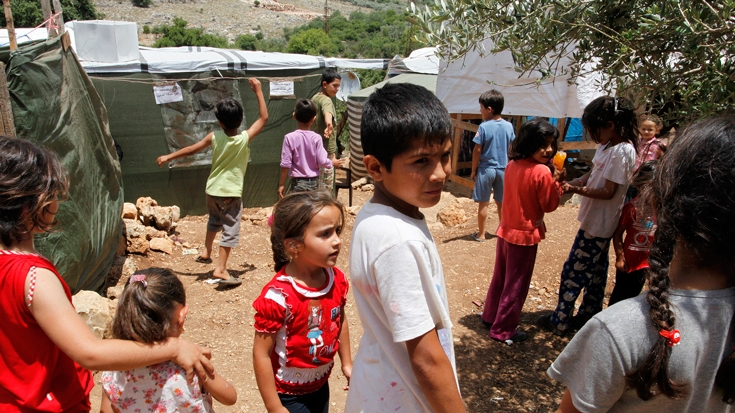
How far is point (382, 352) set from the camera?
4.54 ft

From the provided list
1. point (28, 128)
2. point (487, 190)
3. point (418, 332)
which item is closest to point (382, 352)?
point (418, 332)

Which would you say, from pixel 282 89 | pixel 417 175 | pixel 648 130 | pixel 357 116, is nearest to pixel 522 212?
pixel 648 130

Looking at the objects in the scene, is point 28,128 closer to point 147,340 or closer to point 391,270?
point 147,340

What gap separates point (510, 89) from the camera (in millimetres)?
6691

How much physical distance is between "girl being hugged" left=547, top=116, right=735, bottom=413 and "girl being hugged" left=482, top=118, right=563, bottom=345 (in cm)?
248

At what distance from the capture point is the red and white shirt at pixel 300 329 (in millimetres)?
1938

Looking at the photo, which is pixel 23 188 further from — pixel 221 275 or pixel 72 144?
pixel 221 275

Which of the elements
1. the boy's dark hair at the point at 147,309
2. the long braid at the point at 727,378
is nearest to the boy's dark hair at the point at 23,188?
the boy's dark hair at the point at 147,309

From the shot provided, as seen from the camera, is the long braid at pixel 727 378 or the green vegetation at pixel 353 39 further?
the green vegetation at pixel 353 39

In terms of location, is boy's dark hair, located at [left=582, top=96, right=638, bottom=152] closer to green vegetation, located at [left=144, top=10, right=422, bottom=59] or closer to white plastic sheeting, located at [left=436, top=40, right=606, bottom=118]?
white plastic sheeting, located at [left=436, top=40, right=606, bottom=118]

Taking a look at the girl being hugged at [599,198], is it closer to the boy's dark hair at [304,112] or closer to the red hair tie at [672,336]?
the red hair tie at [672,336]

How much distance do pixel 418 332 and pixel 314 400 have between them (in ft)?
3.65

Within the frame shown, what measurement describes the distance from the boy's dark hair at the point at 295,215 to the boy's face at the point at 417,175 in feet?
2.68

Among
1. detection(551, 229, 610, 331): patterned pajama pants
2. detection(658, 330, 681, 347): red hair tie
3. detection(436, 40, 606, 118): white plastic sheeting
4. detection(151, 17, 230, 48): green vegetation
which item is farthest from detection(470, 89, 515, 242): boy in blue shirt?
detection(151, 17, 230, 48): green vegetation
